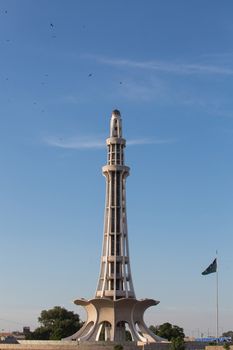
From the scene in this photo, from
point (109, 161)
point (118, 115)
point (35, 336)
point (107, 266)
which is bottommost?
point (35, 336)

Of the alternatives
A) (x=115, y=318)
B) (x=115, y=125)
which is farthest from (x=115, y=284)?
(x=115, y=125)

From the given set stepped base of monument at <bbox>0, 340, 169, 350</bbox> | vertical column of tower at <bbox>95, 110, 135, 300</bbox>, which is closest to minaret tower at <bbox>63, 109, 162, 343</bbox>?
vertical column of tower at <bbox>95, 110, 135, 300</bbox>

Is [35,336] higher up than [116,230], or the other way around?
[116,230]

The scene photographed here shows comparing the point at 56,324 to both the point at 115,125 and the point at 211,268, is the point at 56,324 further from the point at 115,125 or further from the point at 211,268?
the point at 211,268

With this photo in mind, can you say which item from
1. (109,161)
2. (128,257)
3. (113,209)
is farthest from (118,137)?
(128,257)

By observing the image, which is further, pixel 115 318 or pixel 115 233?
pixel 115 233

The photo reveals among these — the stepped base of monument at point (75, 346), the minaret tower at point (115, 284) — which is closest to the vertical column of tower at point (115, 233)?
the minaret tower at point (115, 284)

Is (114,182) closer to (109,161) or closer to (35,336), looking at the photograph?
(109,161)
